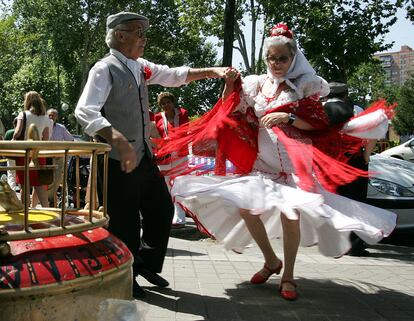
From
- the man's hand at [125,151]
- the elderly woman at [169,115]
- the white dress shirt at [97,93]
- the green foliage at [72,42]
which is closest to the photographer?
the man's hand at [125,151]

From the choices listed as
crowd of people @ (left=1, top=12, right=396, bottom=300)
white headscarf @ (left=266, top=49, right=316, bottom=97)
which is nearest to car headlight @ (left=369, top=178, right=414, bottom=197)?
crowd of people @ (left=1, top=12, right=396, bottom=300)

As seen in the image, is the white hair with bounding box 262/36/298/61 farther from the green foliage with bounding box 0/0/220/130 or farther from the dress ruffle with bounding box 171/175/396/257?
the green foliage with bounding box 0/0/220/130

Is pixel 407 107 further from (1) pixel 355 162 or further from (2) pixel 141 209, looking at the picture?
(2) pixel 141 209

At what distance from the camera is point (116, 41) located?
12.1ft

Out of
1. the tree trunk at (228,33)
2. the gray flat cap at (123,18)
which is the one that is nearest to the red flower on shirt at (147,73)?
the gray flat cap at (123,18)

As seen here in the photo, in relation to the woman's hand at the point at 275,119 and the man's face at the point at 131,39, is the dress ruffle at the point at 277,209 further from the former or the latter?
the man's face at the point at 131,39

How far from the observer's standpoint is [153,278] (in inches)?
161

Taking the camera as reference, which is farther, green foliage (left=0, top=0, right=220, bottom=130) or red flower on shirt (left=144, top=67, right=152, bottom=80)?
green foliage (left=0, top=0, right=220, bottom=130)

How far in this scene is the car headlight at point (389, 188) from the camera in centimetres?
651

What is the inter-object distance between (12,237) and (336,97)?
4253 millimetres

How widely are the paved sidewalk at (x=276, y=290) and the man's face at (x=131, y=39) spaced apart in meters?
1.71

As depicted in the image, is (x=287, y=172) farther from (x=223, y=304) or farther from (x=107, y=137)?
(x=107, y=137)

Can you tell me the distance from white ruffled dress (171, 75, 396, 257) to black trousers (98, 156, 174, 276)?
0.16 m

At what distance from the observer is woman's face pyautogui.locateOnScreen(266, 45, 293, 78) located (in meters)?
4.02
